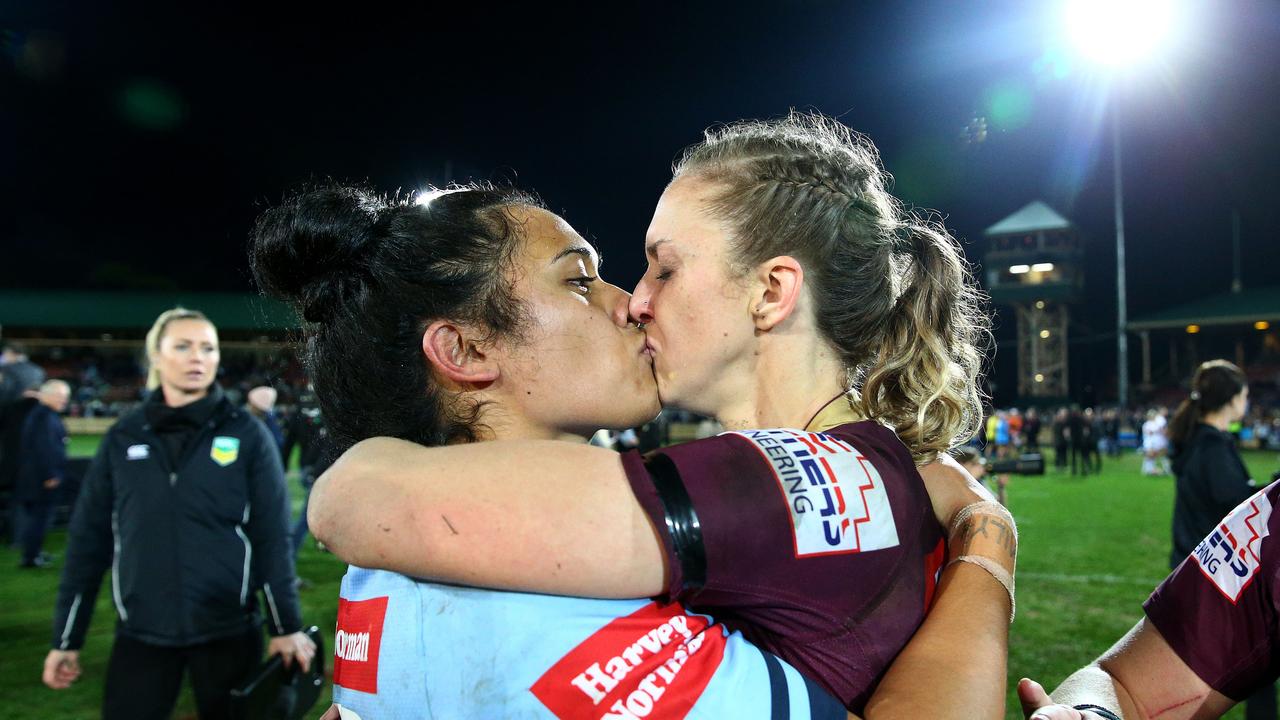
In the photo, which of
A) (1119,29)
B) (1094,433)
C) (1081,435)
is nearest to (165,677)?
(1081,435)

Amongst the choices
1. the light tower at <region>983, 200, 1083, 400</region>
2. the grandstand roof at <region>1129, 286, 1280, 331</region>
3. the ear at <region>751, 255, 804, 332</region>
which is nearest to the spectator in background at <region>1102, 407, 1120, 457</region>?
the grandstand roof at <region>1129, 286, 1280, 331</region>

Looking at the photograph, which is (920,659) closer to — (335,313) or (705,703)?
(705,703)

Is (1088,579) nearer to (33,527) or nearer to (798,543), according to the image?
(798,543)

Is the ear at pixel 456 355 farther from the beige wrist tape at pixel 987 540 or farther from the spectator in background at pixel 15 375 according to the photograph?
the spectator in background at pixel 15 375

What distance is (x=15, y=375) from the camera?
10617mm

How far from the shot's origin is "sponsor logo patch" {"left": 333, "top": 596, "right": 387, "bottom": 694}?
4.29ft

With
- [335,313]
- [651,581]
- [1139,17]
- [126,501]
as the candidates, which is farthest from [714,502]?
[1139,17]

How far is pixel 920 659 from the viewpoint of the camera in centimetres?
127

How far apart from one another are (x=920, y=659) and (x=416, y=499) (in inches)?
32.3

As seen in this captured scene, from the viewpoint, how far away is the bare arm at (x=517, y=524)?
3.67ft

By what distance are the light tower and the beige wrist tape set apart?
204ft

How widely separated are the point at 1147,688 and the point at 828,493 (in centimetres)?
127

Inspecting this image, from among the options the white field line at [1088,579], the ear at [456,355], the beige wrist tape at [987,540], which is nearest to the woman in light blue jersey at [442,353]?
the ear at [456,355]

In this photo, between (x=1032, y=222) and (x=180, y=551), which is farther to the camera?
(x=1032, y=222)
